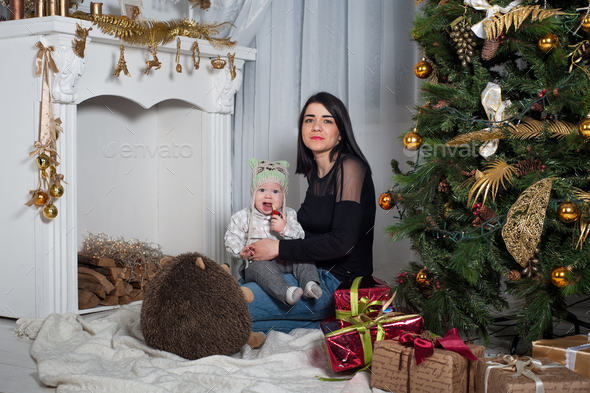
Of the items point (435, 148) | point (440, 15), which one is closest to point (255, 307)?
point (435, 148)

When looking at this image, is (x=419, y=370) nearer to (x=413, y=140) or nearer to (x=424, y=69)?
(x=413, y=140)

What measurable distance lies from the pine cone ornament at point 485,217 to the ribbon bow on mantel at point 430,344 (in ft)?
1.10

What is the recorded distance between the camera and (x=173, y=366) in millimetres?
1705

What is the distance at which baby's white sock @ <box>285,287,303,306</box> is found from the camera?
196 cm

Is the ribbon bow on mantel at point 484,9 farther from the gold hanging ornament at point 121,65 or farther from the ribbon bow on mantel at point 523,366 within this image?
the gold hanging ornament at point 121,65

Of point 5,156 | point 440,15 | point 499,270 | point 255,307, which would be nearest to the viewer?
point 499,270

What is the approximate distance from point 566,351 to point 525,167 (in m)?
0.52

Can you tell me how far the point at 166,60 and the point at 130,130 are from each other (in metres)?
0.56

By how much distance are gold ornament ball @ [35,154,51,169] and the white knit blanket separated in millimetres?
590

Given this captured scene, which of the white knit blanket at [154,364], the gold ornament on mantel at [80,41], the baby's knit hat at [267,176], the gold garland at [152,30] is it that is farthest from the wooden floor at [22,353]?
the gold garland at [152,30]

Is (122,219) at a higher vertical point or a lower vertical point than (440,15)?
lower

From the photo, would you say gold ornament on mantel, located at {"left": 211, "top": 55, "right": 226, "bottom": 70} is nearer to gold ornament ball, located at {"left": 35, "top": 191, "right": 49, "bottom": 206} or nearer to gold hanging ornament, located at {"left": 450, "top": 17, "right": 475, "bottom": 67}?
gold ornament ball, located at {"left": 35, "top": 191, "right": 49, "bottom": 206}

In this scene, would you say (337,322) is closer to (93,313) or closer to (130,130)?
(93,313)

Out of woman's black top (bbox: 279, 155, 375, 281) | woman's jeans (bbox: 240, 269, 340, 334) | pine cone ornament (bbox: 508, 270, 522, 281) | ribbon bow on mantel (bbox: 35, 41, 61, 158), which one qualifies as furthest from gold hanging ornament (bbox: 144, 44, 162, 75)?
pine cone ornament (bbox: 508, 270, 522, 281)
